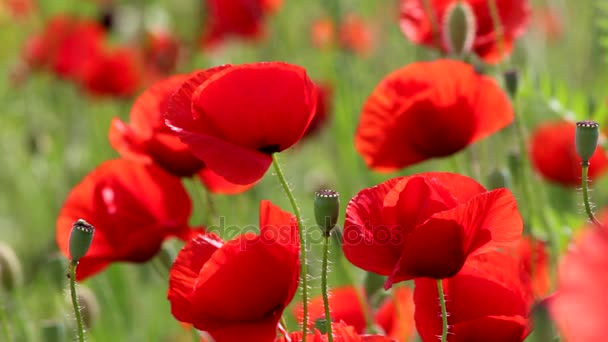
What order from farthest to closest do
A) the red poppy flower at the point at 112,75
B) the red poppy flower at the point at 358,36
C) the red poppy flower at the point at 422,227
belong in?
1. the red poppy flower at the point at 358,36
2. the red poppy flower at the point at 112,75
3. the red poppy flower at the point at 422,227

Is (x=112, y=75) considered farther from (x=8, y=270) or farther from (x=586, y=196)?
(x=586, y=196)

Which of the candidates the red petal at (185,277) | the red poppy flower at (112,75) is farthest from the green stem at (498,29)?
the red poppy flower at (112,75)

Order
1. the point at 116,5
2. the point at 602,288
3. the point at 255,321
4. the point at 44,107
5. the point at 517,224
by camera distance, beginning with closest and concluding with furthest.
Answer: the point at 602,288, the point at 517,224, the point at 255,321, the point at 44,107, the point at 116,5

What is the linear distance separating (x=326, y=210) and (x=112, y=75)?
2312 mm

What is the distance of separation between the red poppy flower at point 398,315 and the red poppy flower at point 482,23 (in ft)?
1.26

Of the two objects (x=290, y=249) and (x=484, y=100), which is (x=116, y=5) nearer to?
(x=484, y=100)

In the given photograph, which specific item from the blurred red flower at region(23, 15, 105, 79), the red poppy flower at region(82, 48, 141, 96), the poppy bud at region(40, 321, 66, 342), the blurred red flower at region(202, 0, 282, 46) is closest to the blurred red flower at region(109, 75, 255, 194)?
the poppy bud at region(40, 321, 66, 342)

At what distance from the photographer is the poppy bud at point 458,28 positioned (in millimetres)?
1413

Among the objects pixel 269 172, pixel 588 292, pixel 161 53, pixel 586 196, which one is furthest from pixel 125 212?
pixel 161 53

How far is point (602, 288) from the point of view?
1.66 ft

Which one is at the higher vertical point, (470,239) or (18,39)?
(18,39)

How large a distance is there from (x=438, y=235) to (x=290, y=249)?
157 millimetres

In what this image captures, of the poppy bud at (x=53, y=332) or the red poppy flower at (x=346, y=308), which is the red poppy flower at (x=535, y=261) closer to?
the red poppy flower at (x=346, y=308)

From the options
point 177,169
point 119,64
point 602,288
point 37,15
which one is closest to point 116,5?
point 37,15
